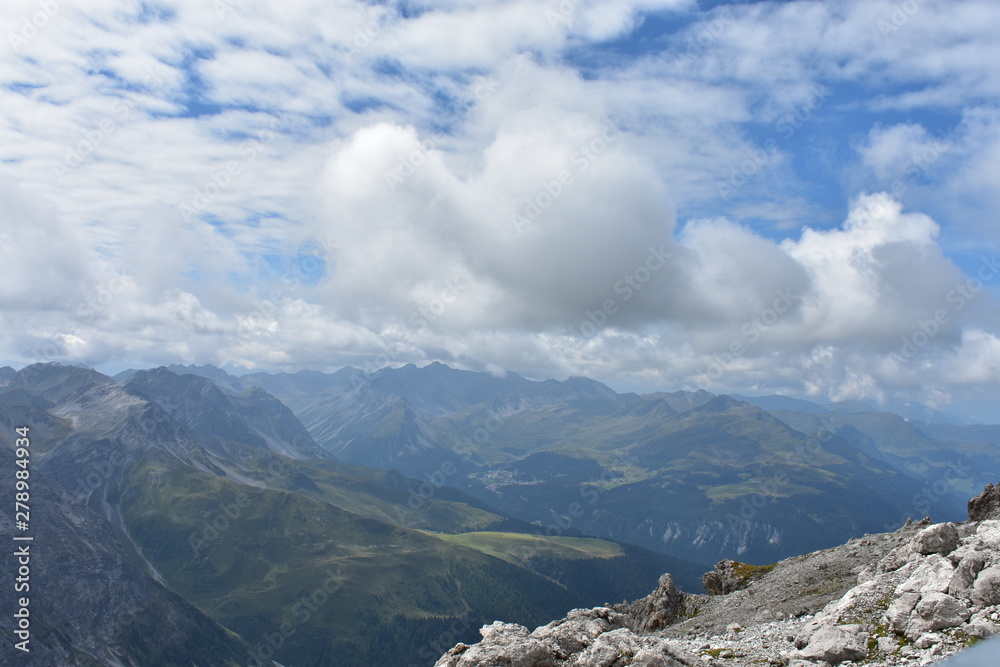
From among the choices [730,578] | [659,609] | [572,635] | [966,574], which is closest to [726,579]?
[730,578]

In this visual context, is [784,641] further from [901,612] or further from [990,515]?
[990,515]

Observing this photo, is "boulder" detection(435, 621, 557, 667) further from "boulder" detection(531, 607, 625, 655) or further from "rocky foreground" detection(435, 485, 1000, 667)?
"boulder" detection(531, 607, 625, 655)

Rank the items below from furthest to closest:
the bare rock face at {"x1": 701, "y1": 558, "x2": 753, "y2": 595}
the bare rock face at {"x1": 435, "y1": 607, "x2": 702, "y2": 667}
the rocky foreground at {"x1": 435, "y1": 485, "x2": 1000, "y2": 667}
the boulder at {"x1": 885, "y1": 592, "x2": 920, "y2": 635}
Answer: the bare rock face at {"x1": 701, "y1": 558, "x2": 753, "y2": 595}
the bare rock face at {"x1": 435, "y1": 607, "x2": 702, "y2": 667}
the boulder at {"x1": 885, "y1": 592, "x2": 920, "y2": 635}
the rocky foreground at {"x1": 435, "y1": 485, "x2": 1000, "y2": 667}

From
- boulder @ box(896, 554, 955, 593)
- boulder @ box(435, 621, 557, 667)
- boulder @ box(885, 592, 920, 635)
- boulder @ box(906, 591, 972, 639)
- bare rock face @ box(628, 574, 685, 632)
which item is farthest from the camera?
bare rock face @ box(628, 574, 685, 632)

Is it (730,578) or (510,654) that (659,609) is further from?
(510,654)

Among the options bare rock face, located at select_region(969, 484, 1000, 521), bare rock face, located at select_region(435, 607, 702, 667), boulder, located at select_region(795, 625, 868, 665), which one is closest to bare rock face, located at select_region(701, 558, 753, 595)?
bare rock face, located at select_region(969, 484, 1000, 521)

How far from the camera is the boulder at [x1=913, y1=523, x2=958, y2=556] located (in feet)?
141

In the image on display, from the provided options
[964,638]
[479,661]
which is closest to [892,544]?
[964,638]

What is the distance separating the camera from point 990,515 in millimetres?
57500

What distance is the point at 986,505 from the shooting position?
5950 centimetres

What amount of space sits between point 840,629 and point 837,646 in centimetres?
204

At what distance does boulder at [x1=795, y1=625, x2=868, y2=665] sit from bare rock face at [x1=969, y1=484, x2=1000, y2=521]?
38.1 meters

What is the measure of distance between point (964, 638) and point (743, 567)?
56205 mm

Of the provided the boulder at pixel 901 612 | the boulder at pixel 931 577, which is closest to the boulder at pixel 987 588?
the boulder at pixel 931 577
